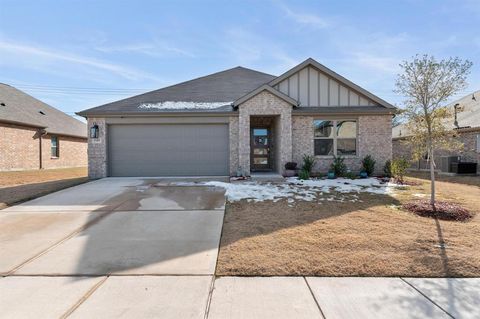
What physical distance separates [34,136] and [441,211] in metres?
24.0

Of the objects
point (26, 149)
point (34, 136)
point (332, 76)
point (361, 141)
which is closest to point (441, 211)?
point (361, 141)

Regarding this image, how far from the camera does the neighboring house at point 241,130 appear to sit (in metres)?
12.1

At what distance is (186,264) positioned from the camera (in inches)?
143

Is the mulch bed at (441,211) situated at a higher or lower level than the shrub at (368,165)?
lower

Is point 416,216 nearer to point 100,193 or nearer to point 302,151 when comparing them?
point 302,151

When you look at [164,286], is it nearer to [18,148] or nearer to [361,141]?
[361,141]

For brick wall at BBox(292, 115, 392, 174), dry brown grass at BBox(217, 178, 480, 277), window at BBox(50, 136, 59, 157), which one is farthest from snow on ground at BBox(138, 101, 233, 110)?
window at BBox(50, 136, 59, 157)

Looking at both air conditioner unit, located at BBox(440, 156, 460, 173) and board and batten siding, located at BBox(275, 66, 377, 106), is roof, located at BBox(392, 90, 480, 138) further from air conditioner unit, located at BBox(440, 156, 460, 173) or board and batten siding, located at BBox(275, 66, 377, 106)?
board and batten siding, located at BBox(275, 66, 377, 106)

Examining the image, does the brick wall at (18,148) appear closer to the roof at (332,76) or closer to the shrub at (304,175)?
the roof at (332,76)

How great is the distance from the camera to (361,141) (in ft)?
40.6

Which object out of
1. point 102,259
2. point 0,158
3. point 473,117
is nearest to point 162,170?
point 102,259

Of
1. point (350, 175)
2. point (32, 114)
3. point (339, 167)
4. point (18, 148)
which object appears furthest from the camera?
point (32, 114)

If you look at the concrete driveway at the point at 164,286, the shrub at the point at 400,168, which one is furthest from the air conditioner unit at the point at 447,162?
the concrete driveway at the point at 164,286

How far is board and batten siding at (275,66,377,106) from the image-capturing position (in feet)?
41.1
